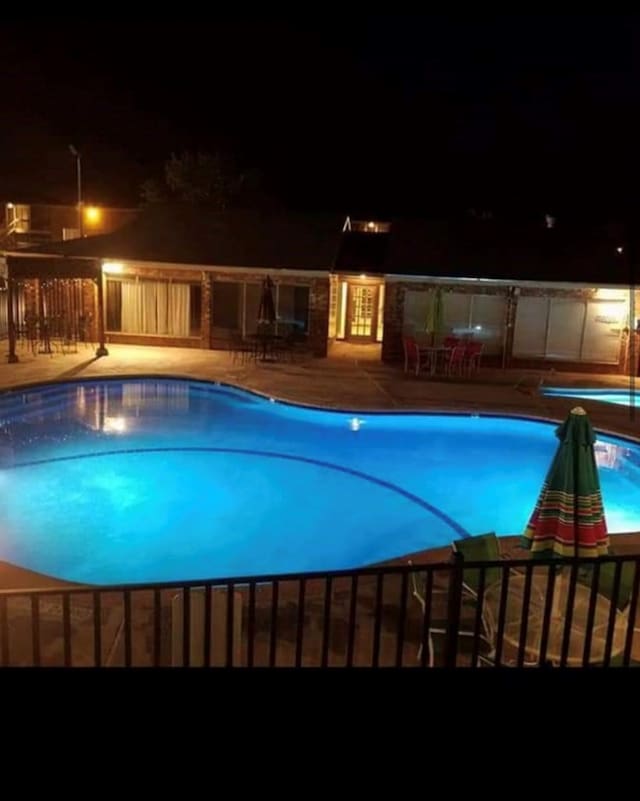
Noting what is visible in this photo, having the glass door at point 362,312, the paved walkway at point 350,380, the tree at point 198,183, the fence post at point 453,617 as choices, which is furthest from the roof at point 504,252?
the fence post at point 453,617

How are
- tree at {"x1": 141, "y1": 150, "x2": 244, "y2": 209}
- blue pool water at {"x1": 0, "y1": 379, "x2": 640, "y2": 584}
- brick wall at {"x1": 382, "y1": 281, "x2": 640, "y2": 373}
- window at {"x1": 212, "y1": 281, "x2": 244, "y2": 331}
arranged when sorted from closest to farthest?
blue pool water at {"x1": 0, "y1": 379, "x2": 640, "y2": 584} → brick wall at {"x1": 382, "y1": 281, "x2": 640, "y2": 373} → window at {"x1": 212, "y1": 281, "x2": 244, "y2": 331} → tree at {"x1": 141, "y1": 150, "x2": 244, "y2": 209}

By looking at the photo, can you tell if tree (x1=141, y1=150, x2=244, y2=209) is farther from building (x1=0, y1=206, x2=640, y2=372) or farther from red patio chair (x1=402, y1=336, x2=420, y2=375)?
red patio chair (x1=402, y1=336, x2=420, y2=375)

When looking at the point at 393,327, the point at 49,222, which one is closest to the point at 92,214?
the point at 49,222

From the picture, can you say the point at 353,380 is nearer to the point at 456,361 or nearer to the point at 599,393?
the point at 456,361

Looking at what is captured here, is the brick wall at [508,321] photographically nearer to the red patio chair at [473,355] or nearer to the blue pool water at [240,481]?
the red patio chair at [473,355]

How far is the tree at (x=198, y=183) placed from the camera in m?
32.7

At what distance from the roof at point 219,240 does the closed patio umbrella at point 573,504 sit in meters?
13.2

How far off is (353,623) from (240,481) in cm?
688

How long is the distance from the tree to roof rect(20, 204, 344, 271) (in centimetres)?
1067

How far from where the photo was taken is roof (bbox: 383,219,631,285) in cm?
1803

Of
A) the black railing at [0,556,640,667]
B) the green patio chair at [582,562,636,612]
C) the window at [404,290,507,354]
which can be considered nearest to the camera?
the black railing at [0,556,640,667]

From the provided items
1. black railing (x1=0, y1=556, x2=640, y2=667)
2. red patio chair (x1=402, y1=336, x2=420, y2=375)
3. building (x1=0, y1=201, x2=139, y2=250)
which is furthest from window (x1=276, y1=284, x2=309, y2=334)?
black railing (x1=0, y1=556, x2=640, y2=667)

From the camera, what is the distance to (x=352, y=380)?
625 inches

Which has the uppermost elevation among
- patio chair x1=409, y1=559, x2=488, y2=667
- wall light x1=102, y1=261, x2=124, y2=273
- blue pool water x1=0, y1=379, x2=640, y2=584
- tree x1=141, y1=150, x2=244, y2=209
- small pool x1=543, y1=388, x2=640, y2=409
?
tree x1=141, y1=150, x2=244, y2=209
